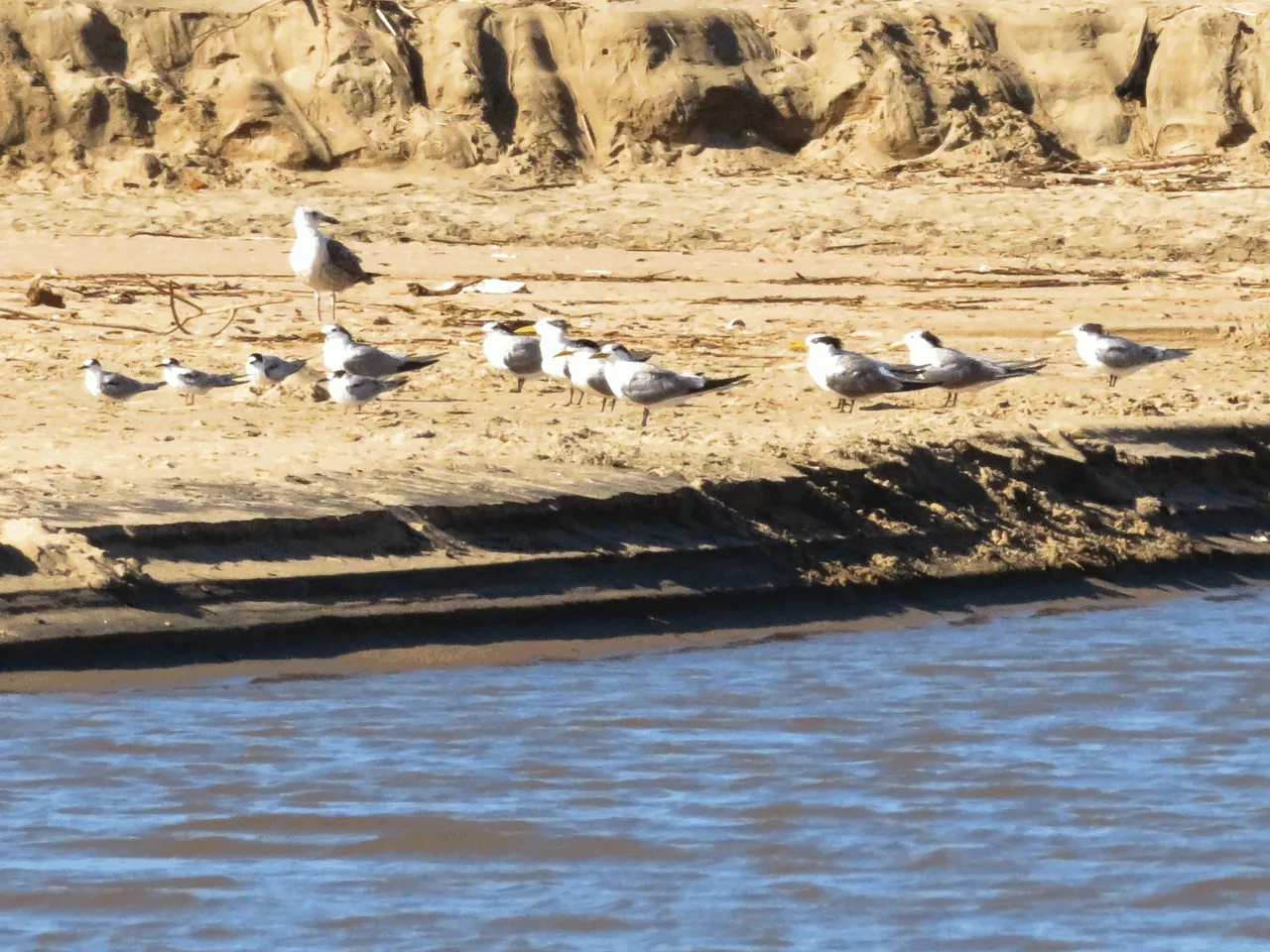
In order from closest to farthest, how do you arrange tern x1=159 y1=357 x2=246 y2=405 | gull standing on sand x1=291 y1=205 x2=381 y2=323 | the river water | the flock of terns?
the river water
the flock of terns
tern x1=159 y1=357 x2=246 y2=405
gull standing on sand x1=291 y1=205 x2=381 y2=323

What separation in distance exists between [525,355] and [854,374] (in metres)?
1.80

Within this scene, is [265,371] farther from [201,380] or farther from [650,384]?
[650,384]

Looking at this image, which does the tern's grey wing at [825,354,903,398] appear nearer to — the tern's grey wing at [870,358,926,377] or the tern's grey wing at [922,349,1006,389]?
the tern's grey wing at [870,358,926,377]

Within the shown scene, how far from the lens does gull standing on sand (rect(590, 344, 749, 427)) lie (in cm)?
1045

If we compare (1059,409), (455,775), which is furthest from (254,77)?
(455,775)

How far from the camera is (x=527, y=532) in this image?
28.3 feet

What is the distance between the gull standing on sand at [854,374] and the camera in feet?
35.6

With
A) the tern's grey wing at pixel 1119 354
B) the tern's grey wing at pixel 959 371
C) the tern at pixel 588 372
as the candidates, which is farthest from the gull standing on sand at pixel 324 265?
the tern's grey wing at pixel 1119 354

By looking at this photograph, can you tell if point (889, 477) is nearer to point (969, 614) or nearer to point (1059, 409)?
point (969, 614)

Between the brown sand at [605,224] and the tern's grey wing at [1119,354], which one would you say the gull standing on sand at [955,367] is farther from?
the tern's grey wing at [1119,354]

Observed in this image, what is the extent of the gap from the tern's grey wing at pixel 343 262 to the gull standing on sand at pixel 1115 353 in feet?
16.7

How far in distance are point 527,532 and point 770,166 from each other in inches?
660

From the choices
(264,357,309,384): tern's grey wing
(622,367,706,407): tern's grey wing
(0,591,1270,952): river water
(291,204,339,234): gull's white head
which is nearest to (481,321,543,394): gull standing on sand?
(264,357,309,384): tern's grey wing

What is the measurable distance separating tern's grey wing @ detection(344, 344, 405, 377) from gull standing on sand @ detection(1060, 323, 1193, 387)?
3.78 meters
